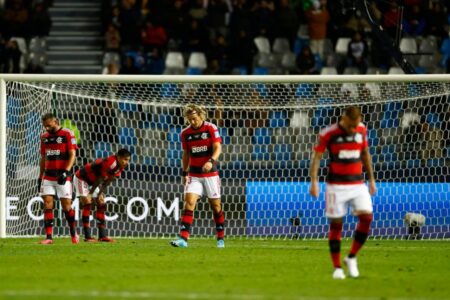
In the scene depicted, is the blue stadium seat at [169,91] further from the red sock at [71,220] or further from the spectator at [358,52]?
the spectator at [358,52]

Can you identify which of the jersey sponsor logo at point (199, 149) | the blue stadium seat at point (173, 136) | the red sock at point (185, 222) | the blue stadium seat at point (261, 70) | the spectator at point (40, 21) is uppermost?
the spectator at point (40, 21)

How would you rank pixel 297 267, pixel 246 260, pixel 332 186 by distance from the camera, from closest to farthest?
1. pixel 332 186
2. pixel 297 267
3. pixel 246 260

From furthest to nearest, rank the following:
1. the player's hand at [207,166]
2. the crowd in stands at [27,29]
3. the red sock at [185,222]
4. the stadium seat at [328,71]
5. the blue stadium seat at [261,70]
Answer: the crowd in stands at [27,29] < the blue stadium seat at [261,70] < the stadium seat at [328,71] < the red sock at [185,222] < the player's hand at [207,166]

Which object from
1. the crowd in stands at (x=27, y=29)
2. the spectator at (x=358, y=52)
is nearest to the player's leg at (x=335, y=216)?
the spectator at (x=358, y=52)

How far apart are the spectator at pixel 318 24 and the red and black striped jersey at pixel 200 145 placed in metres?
10.2

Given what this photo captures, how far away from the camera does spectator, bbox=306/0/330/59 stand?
26.5 meters

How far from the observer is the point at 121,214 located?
2069cm

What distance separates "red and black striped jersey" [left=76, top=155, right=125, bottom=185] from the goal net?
1520 mm

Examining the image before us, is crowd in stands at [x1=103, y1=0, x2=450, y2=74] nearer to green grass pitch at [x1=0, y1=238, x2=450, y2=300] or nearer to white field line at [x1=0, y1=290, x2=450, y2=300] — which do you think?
green grass pitch at [x1=0, y1=238, x2=450, y2=300]

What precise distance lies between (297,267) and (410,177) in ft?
22.0

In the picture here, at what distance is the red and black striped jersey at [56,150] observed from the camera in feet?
57.6

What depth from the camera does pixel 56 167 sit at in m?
17.7

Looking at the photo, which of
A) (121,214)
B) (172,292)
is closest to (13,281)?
(172,292)

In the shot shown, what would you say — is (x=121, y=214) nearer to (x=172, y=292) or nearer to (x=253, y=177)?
(x=253, y=177)
